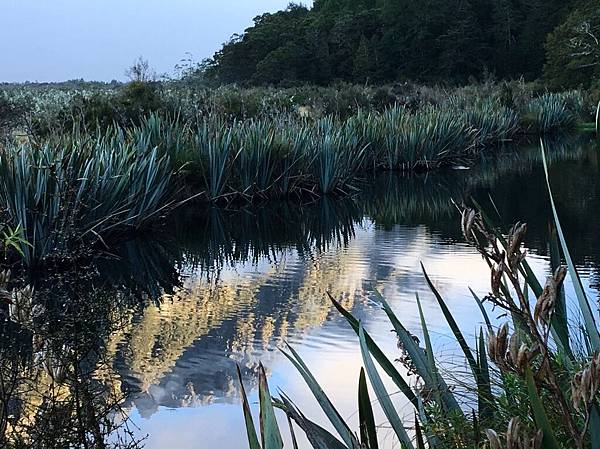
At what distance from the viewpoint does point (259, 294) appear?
144 inches

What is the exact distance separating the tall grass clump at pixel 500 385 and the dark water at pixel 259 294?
0.33 m

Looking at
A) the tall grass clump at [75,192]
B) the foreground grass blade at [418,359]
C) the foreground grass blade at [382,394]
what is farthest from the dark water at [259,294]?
the foreground grass blade at [382,394]

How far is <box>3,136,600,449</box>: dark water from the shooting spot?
237 centimetres

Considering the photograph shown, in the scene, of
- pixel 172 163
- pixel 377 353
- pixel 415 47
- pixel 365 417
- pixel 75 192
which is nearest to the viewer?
pixel 365 417

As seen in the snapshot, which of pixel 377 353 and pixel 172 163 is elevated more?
pixel 172 163

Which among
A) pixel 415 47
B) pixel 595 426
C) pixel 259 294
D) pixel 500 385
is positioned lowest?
pixel 259 294

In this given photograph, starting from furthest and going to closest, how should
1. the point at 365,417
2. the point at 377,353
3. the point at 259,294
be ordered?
the point at 259,294 → the point at 377,353 → the point at 365,417

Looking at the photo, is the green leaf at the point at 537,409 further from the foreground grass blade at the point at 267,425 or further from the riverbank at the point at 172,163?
the riverbank at the point at 172,163

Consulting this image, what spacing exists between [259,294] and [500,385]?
7.58ft

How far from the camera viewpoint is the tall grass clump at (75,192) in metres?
4.20

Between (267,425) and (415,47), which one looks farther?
(415,47)

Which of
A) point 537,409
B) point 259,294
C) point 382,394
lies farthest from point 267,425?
point 259,294

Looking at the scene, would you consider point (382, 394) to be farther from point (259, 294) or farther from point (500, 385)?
point (259, 294)

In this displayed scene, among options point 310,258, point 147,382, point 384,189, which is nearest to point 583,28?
point 384,189
